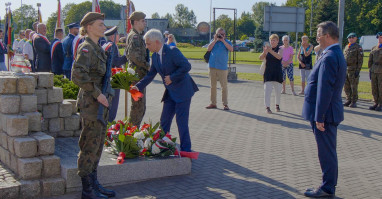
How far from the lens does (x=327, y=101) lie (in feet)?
17.5

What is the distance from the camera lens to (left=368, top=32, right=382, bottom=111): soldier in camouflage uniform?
12047 mm

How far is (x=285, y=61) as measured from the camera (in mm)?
14680

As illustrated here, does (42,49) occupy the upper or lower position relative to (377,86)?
upper

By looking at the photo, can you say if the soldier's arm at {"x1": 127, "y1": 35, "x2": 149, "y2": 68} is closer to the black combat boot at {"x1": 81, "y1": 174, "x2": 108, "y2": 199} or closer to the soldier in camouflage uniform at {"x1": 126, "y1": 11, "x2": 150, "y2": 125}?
the soldier in camouflage uniform at {"x1": 126, "y1": 11, "x2": 150, "y2": 125}

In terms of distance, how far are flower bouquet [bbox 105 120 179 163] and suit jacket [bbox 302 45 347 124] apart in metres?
2.09

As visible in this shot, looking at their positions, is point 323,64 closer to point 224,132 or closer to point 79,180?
point 79,180

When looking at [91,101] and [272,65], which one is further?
[272,65]

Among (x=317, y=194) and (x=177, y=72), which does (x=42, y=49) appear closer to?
(x=177, y=72)

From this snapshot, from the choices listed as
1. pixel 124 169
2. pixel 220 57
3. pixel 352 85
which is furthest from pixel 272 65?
pixel 124 169

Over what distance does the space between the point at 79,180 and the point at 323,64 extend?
330 centimetres

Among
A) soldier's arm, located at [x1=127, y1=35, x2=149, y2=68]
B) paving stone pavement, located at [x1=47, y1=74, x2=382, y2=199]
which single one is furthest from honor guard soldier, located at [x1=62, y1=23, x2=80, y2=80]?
soldier's arm, located at [x1=127, y1=35, x2=149, y2=68]

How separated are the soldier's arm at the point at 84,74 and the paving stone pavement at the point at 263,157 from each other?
4.55ft

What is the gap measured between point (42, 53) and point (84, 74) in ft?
25.7

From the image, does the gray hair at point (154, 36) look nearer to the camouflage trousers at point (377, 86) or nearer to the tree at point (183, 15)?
the camouflage trousers at point (377, 86)
